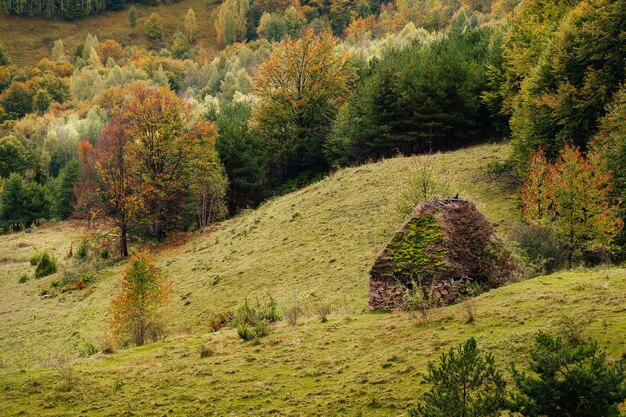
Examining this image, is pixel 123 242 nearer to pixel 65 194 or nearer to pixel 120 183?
pixel 120 183

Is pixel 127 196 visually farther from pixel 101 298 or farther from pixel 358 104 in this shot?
pixel 358 104

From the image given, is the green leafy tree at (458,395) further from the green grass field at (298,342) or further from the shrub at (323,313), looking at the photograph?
the shrub at (323,313)

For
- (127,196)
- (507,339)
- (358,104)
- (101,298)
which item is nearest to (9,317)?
(101,298)

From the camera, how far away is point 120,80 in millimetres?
172875

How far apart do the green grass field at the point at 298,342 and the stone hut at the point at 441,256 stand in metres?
1.39

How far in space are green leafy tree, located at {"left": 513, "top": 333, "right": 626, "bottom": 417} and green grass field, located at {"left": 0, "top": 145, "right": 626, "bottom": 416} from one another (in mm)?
4507

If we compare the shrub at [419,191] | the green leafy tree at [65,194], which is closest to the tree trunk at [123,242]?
the shrub at [419,191]

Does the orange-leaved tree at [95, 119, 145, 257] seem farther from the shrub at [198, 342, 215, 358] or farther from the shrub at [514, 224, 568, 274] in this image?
the shrub at [514, 224, 568, 274]

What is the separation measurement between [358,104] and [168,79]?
132 metres

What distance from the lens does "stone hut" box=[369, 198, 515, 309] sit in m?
19.5

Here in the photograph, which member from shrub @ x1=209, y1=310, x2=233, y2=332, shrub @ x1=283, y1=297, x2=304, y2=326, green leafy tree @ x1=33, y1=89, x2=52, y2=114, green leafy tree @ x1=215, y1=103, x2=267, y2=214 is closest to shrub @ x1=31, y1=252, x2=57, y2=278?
green leafy tree @ x1=215, y1=103, x2=267, y2=214

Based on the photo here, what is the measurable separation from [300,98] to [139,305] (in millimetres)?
49123

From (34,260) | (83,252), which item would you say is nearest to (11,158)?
(34,260)

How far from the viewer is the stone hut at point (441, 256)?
1955cm
